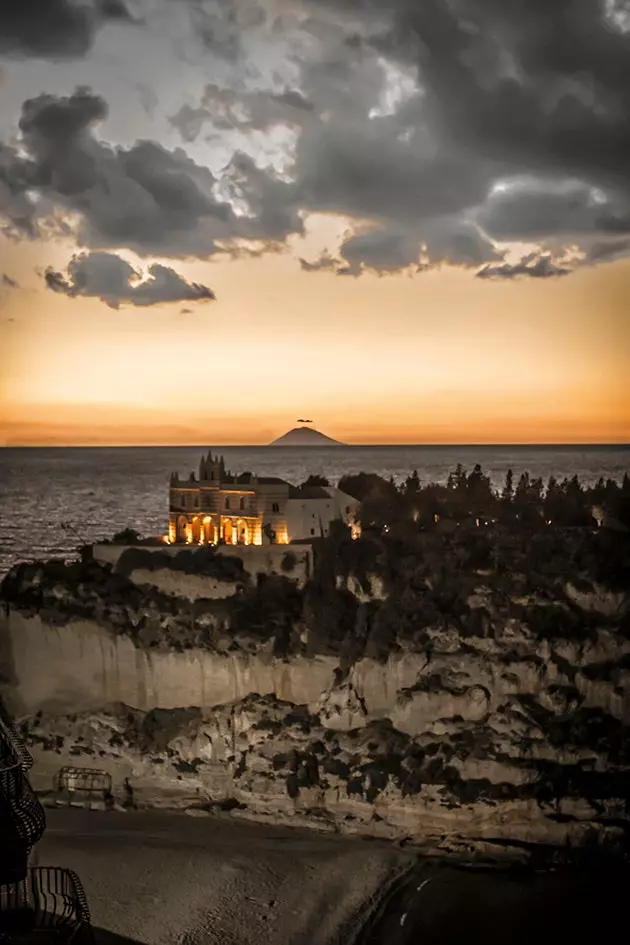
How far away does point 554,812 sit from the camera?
8672 millimetres

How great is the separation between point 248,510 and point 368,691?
3.38 m

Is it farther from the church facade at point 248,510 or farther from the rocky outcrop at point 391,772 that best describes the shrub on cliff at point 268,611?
the church facade at point 248,510

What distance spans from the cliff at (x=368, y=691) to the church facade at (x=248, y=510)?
1.59 meters

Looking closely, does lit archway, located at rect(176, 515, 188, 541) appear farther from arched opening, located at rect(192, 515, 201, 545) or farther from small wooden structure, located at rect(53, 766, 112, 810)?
small wooden structure, located at rect(53, 766, 112, 810)

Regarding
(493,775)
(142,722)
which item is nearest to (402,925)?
(493,775)

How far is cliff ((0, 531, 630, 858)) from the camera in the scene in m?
8.79

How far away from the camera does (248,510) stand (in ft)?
39.1

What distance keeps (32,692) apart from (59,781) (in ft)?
3.00

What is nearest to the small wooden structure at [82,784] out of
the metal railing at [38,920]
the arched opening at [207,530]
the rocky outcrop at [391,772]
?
the rocky outcrop at [391,772]

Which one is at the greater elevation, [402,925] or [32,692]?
[32,692]

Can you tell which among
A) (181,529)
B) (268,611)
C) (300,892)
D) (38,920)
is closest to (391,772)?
(300,892)

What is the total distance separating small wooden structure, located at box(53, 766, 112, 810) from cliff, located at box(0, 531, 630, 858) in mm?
90

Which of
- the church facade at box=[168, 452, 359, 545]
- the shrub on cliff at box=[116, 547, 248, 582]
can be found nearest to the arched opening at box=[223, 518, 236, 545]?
the church facade at box=[168, 452, 359, 545]

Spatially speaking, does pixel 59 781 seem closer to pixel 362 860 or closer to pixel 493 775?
pixel 362 860
